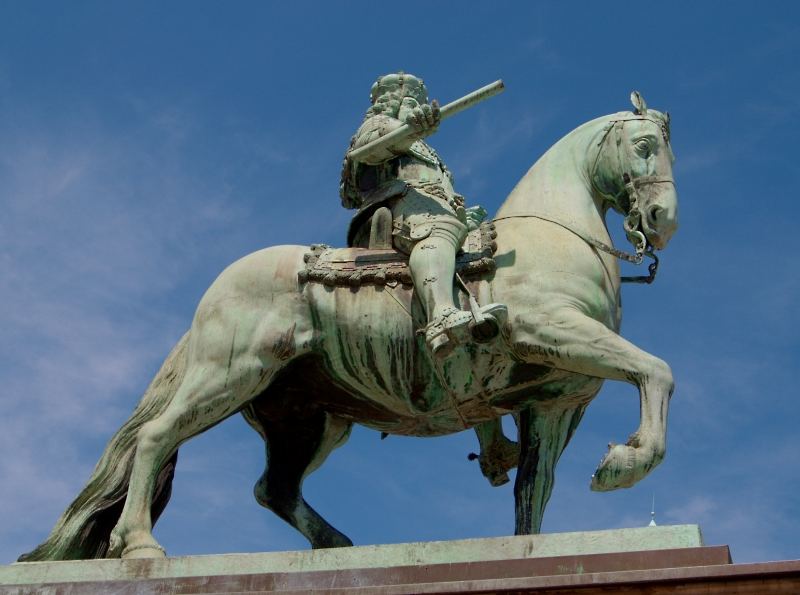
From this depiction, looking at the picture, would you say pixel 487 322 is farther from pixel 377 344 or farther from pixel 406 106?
pixel 406 106

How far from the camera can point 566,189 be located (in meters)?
11.5

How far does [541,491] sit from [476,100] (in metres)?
2.75

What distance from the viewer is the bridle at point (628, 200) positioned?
11219mm

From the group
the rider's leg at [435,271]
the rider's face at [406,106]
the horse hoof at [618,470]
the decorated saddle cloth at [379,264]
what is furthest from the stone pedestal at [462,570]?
the rider's face at [406,106]

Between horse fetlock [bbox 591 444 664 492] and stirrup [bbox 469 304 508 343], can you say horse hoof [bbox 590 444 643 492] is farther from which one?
stirrup [bbox 469 304 508 343]

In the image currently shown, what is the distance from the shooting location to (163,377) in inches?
449

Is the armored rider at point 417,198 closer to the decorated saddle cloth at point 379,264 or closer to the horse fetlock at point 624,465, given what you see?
the decorated saddle cloth at point 379,264

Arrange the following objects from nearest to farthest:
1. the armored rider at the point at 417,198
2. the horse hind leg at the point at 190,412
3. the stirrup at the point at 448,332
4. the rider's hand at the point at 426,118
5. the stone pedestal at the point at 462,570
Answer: the stone pedestal at the point at 462,570 → the stirrup at the point at 448,332 → the armored rider at the point at 417,198 → the horse hind leg at the point at 190,412 → the rider's hand at the point at 426,118

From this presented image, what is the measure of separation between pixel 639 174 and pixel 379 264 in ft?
6.43

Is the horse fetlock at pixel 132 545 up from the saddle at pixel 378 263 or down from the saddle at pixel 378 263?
down

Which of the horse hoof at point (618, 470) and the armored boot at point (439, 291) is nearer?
the horse hoof at point (618, 470)

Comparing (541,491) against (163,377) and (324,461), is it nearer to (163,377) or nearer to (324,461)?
(324,461)

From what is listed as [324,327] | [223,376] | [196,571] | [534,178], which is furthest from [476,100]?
[196,571]

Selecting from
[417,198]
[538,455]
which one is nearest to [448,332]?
[538,455]
